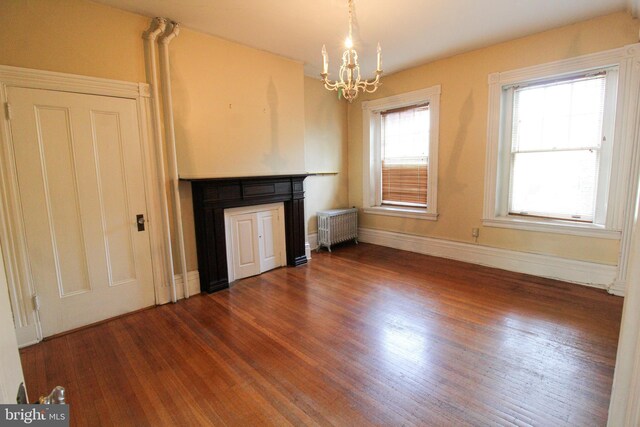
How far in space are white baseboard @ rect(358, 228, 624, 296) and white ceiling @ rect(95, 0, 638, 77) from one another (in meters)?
2.62

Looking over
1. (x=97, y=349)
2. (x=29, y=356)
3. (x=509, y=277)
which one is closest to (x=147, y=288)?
(x=97, y=349)

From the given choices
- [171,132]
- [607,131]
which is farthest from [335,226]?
[607,131]

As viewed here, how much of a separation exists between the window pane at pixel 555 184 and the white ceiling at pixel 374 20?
1.44 m

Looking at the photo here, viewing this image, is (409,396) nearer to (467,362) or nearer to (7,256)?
(467,362)

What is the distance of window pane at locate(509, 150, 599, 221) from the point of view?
347 cm

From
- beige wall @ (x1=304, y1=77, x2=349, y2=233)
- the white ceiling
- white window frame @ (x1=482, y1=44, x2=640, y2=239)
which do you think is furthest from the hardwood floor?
the white ceiling

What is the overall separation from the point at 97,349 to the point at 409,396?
240 centimetres

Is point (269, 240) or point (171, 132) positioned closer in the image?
point (171, 132)

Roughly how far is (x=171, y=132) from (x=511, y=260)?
436 centimetres

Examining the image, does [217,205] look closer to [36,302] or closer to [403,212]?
[36,302]

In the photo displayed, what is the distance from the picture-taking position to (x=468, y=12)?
3.03 m

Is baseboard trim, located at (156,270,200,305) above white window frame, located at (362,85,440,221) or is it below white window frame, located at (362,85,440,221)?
below

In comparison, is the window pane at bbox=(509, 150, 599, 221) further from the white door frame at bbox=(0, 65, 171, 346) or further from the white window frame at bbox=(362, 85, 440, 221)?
the white door frame at bbox=(0, 65, 171, 346)

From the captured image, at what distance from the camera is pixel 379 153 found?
17.8 ft
